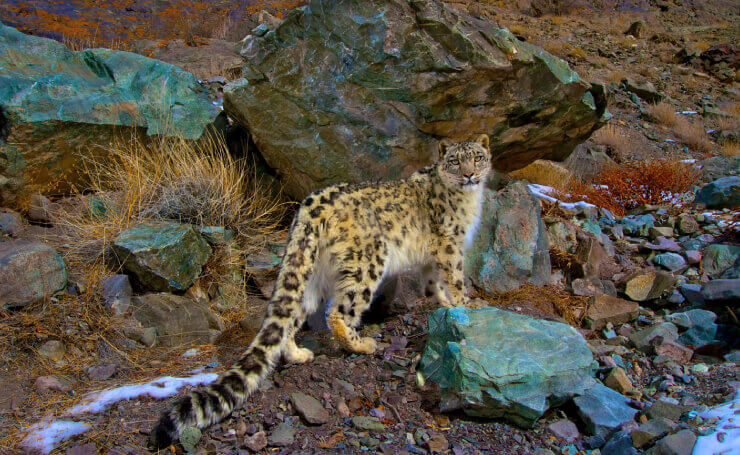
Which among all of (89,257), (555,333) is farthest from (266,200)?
(555,333)

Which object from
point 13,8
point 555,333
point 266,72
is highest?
point 13,8

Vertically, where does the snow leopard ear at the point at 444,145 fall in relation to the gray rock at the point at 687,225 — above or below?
above

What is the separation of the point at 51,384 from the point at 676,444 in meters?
4.59

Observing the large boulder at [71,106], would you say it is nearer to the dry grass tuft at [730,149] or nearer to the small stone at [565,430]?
the small stone at [565,430]

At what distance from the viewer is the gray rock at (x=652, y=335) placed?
4.92 m

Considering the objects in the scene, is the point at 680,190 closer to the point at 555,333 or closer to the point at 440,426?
the point at 555,333

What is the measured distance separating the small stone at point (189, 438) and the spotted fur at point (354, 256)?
65 millimetres

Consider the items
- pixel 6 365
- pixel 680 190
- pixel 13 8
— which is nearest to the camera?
pixel 6 365

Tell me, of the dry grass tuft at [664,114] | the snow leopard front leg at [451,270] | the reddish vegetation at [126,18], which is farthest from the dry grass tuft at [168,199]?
the dry grass tuft at [664,114]

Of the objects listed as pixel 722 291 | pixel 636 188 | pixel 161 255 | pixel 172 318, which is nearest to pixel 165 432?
pixel 172 318

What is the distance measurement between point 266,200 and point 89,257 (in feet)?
8.84

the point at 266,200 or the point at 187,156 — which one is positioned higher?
the point at 187,156

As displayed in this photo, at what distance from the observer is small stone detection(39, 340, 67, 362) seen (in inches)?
185

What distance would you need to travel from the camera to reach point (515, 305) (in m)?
5.96
